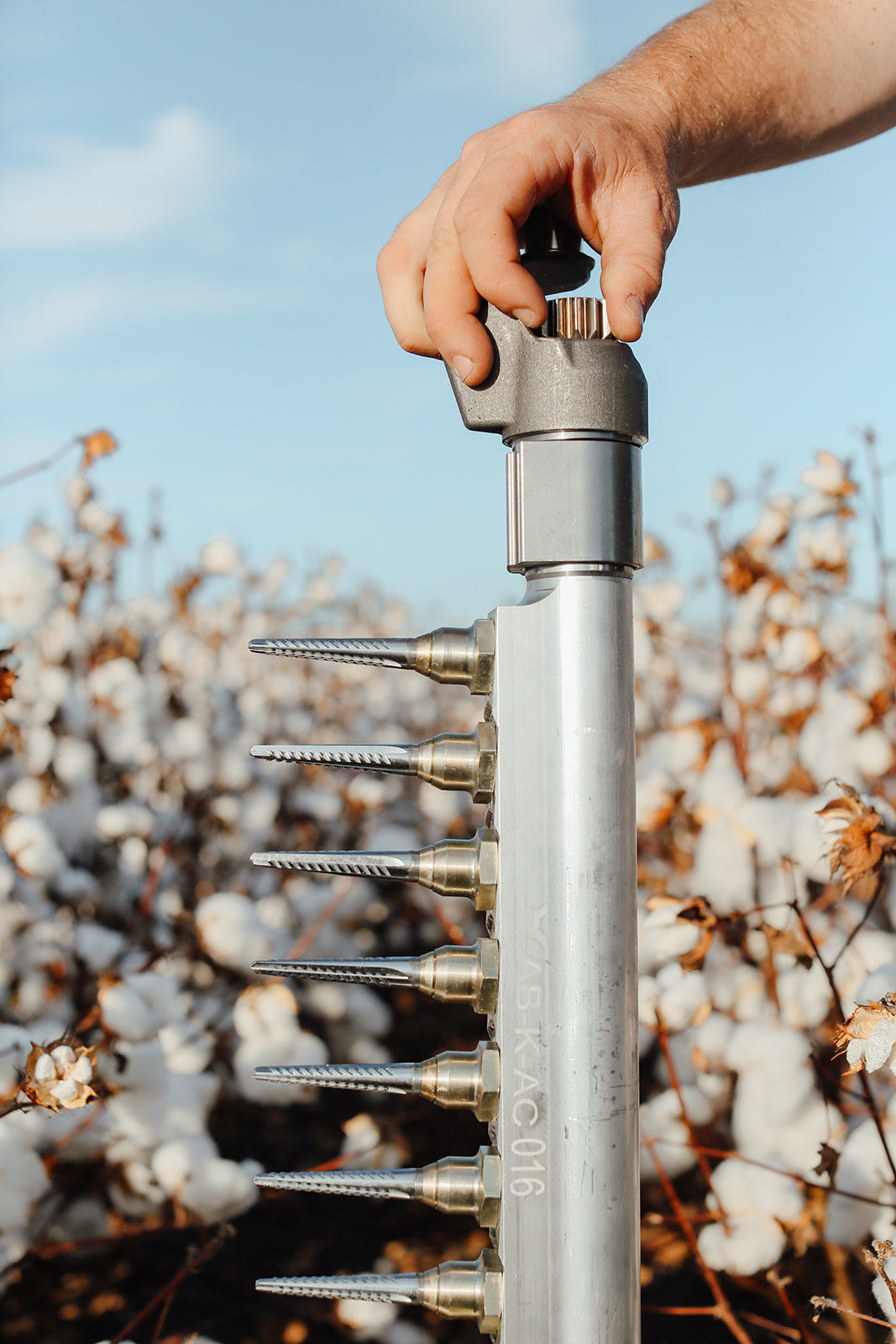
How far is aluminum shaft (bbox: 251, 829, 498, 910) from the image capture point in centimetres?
51

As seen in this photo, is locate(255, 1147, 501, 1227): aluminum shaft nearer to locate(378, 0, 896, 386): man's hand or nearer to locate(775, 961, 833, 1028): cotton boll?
locate(378, 0, 896, 386): man's hand

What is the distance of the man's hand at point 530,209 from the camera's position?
52 centimetres

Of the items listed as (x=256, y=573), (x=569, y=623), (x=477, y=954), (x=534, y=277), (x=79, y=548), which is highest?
(x=256, y=573)

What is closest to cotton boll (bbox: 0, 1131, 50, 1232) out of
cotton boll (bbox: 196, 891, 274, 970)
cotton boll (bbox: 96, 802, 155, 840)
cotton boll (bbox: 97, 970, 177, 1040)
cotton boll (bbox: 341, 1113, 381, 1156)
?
cotton boll (bbox: 97, 970, 177, 1040)

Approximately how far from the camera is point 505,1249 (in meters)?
0.49

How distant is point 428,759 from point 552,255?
25 centimetres

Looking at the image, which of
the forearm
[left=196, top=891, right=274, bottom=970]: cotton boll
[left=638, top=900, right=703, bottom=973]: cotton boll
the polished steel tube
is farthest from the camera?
[left=196, top=891, right=274, bottom=970]: cotton boll

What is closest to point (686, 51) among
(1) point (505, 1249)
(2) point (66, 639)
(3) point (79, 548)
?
(1) point (505, 1249)

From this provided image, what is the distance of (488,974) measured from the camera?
50 centimetres

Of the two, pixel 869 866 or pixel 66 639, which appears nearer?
pixel 869 866

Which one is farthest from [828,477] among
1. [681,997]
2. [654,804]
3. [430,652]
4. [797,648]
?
[430,652]

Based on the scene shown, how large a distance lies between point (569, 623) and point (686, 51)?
0.46 metres

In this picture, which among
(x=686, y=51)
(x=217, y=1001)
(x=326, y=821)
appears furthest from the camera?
(x=326, y=821)

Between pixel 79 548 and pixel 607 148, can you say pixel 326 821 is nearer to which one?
pixel 79 548
